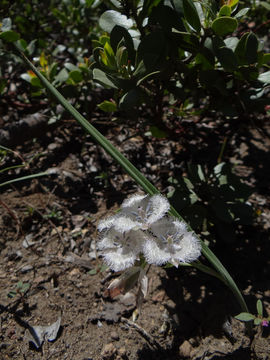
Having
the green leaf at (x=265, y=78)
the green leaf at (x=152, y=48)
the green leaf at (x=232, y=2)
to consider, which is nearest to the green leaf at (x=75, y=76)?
the green leaf at (x=152, y=48)

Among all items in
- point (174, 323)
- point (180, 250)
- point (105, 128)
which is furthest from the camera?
point (105, 128)

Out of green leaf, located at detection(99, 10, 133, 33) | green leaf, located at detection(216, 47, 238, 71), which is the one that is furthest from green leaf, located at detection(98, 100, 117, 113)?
green leaf, located at detection(216, 47, 238, 71)

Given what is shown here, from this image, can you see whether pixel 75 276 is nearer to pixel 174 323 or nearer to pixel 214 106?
pixel 174 323

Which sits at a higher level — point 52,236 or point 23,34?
point 23,34

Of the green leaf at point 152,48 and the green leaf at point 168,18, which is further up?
the green leaf at point 168,18

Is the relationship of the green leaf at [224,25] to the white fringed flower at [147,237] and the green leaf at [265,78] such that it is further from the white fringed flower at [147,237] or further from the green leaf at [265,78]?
the white fringed flower at [147,237]

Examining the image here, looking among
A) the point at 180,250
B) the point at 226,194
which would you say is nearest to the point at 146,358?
the point at 180,250
